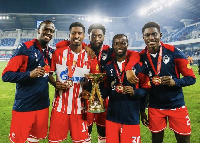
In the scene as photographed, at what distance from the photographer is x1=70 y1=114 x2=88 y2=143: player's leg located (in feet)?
8.18

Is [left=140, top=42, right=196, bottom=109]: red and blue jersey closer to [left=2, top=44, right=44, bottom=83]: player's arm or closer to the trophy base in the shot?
the trophy base

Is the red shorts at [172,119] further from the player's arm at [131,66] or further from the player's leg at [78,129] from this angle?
the player's leg at [78,129]

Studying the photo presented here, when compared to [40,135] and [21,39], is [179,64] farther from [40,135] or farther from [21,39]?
[21,39]

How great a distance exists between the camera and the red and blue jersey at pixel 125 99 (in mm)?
2404

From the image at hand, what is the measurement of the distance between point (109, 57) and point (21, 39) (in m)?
46.0

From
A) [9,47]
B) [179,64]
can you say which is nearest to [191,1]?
[179,64]

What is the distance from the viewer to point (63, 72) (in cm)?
258

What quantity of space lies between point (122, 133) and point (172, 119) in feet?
2.34

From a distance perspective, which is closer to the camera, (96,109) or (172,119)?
(96,109)

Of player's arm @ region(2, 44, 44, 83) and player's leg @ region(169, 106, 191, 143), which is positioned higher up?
player's arm @ region(2, 44, 44, 83)

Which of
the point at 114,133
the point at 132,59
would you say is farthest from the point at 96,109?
the point at 132,59

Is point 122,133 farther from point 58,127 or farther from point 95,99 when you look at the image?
point 58,127

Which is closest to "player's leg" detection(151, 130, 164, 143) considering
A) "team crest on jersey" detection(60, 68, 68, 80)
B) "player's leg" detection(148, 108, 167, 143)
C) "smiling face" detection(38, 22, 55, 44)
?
"player's leg" detection(148, 108, 167, 143)

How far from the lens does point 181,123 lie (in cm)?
250
